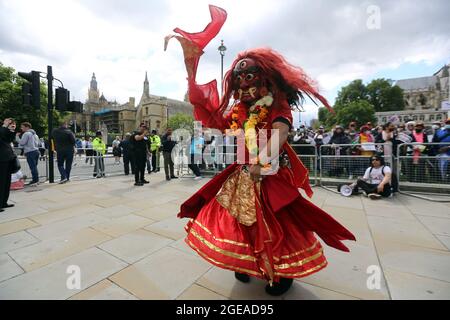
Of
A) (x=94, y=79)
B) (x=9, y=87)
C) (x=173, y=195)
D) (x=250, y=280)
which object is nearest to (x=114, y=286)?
(x=250, y=280)

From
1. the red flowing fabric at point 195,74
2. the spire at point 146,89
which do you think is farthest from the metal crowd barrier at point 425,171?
the spire at point 146,89

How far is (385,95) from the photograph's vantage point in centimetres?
5850

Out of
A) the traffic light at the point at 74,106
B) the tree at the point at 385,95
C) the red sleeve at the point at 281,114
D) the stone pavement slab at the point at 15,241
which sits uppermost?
the tree at the point at 385,95

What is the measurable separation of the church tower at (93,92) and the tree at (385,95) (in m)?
103

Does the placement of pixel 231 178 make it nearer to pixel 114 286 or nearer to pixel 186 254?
pixel 186 254

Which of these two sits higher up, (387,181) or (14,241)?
(387,181)

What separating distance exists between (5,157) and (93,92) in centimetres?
11710

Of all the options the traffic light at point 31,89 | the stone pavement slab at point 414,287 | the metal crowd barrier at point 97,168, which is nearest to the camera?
the stone pavement slab at point 414,287

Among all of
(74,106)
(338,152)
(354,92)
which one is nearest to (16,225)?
(74,106)

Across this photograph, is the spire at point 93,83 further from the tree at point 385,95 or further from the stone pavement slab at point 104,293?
the stone pavement slab at point 104,293

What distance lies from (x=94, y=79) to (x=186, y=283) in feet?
409

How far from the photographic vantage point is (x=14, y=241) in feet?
10.2

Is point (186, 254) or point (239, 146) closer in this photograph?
point (239, 146)

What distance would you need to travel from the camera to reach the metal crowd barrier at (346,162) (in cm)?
629
